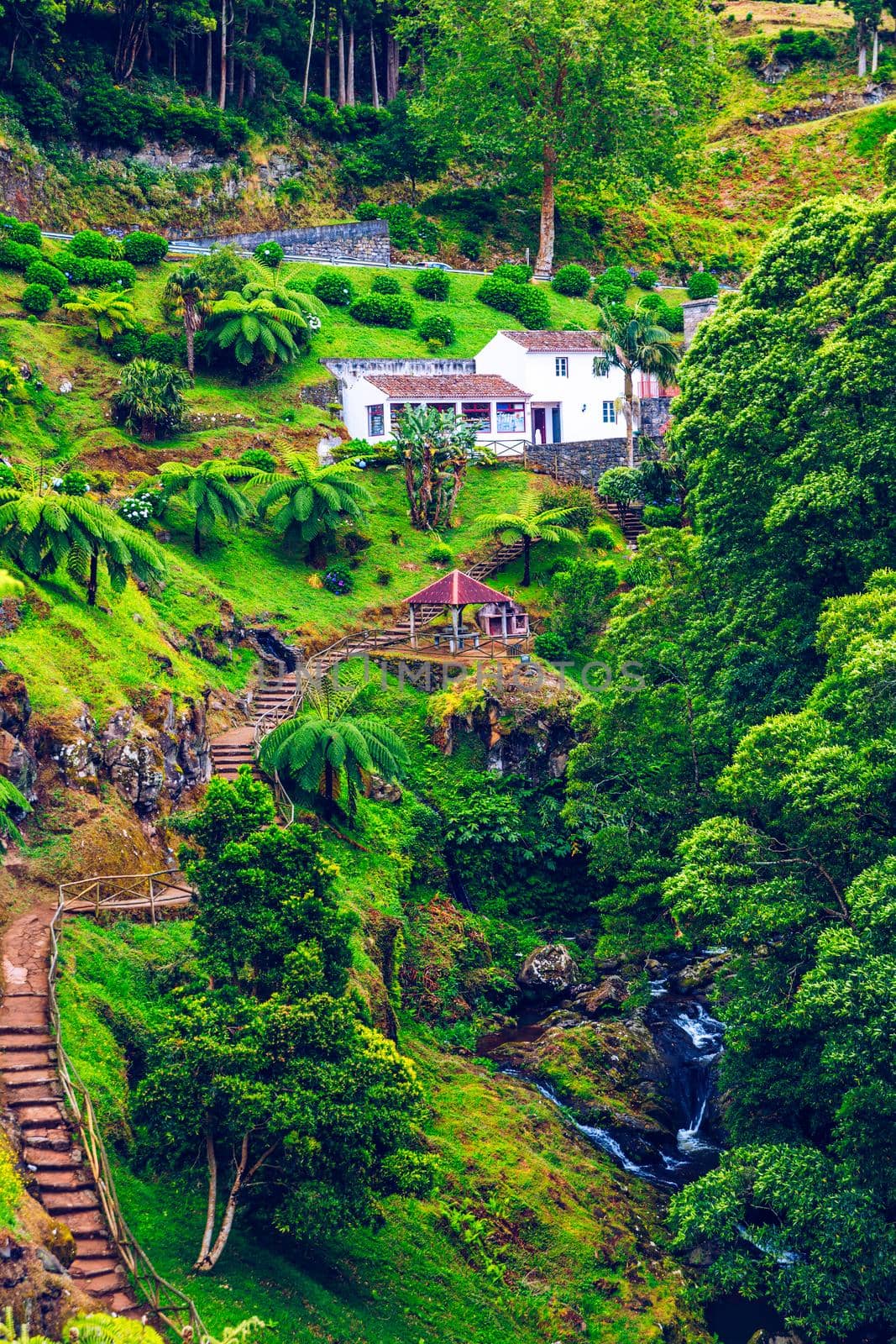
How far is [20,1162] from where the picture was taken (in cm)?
2155

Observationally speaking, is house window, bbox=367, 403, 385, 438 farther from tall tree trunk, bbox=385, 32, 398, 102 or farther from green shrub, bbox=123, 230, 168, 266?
tall tree trunk, bbox=385, 32, 398, 102

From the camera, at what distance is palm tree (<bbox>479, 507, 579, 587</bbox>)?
162 feet

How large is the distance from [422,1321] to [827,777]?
35.1ft

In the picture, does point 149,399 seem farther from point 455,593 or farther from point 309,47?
point 309,47

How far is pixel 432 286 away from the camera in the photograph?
6725 cm

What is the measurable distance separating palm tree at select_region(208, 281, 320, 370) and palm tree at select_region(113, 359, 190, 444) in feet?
14.1

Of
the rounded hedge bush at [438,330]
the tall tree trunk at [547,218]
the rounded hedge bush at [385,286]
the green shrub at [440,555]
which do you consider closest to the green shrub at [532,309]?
the rounded hedge bush at [438,330]

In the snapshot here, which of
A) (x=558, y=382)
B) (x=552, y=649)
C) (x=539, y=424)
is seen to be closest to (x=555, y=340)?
(x=558, y=382)

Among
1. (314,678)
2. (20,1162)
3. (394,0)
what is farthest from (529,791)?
(394,0)

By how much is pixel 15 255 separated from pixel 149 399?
10.5m

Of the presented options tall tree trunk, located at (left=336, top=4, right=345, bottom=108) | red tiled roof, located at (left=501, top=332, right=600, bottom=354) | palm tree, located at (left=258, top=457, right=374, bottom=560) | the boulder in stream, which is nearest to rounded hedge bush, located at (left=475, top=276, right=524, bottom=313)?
red tiled roof, located at (left=501, top=332, right=600, bottom=354)

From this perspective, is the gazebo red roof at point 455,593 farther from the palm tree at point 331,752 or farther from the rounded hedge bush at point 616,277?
the rounded hedge bush at point 616,277

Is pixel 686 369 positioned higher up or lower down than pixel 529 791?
higher up

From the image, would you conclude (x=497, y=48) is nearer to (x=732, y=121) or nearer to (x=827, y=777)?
(x=732, y=121)
